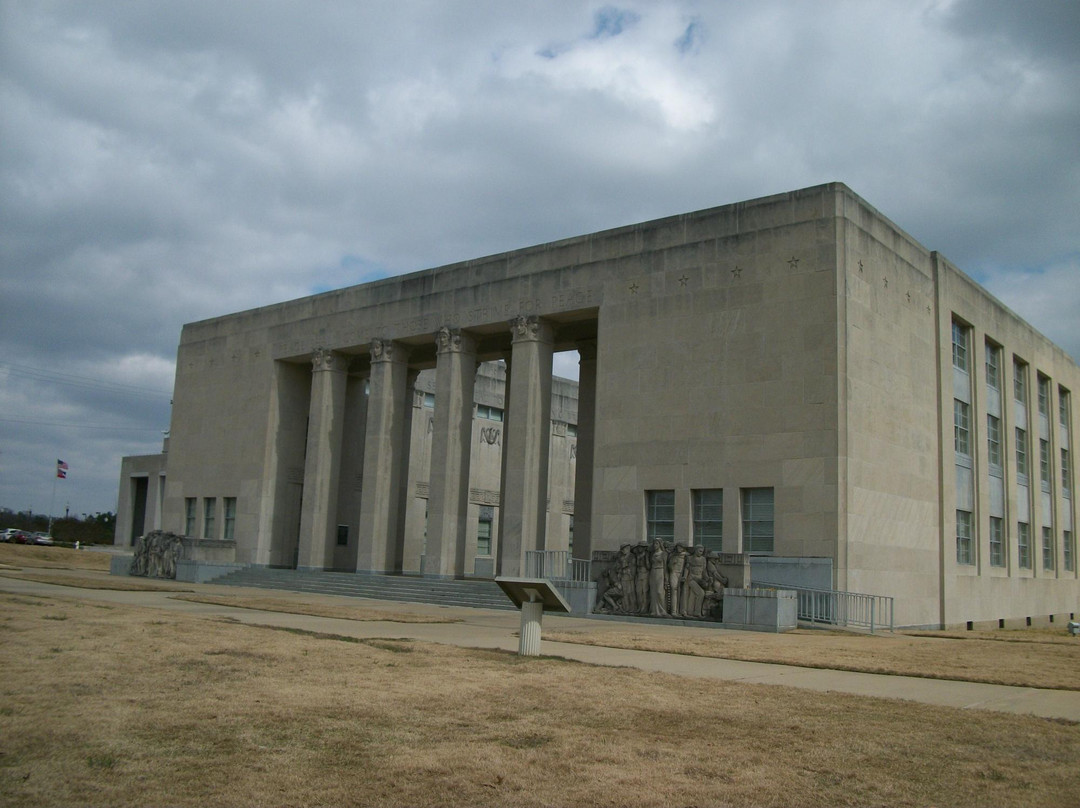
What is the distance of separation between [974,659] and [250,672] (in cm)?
1224

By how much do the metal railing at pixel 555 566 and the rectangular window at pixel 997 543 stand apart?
17.5 metres

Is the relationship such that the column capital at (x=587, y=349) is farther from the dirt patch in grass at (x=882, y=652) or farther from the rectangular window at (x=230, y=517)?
the dirt patch in grass at (x=882, y=652)

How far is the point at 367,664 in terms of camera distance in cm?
1287

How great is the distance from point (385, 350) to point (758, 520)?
1840 cm

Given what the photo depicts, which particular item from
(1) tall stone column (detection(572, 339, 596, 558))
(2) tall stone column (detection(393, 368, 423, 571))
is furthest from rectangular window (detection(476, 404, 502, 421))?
(1) tall stone column (detection(572, 339, 596, 558))

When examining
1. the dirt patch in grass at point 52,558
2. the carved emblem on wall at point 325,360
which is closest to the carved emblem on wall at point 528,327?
the carved emblem on wall at point 325,360

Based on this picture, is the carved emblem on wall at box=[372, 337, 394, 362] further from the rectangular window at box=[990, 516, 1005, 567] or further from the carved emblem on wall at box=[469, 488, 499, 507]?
the rectangular window at box=[990, 516, 1005, 567]

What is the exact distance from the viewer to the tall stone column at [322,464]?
43656mm

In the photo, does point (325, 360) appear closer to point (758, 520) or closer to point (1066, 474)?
point (758, 520)

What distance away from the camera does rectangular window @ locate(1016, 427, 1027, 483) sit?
43562 mm

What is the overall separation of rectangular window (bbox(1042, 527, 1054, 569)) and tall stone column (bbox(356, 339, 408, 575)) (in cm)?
2911

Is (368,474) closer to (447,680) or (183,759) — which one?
(447,680)

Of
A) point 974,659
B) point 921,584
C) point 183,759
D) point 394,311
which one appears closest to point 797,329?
point 921,584

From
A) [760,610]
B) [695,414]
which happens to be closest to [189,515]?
[695,414]
